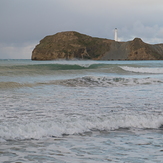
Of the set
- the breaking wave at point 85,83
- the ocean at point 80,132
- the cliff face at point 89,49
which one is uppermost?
the cliff face at point 89,49

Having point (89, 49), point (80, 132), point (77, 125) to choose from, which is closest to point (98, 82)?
point (77, 125)

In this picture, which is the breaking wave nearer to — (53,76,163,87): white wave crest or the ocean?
(53,76,163,87): white wave crest

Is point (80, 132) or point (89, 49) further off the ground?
point (89, 49)

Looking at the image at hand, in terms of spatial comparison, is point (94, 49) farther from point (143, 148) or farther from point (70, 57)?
point (143, 148)

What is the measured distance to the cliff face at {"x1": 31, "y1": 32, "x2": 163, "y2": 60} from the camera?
86.2 meters

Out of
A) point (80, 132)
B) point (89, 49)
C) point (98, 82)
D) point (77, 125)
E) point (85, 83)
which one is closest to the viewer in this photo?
point (80, 132)

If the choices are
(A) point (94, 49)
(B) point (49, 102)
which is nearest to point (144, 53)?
(A) point (94, 49)

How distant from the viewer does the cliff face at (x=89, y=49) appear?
86.2m

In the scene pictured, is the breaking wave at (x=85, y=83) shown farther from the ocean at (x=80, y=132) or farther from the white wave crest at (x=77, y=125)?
the white wave crest at (x=77, y=125)

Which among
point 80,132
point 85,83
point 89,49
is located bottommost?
point 80,132

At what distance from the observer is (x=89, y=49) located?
91438 millimetres

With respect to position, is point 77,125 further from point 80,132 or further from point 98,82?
point 98,82

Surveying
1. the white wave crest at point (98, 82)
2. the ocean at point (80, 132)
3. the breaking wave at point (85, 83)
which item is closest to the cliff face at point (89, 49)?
the white wave crest at point (98, 82)

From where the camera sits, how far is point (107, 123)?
482cm
